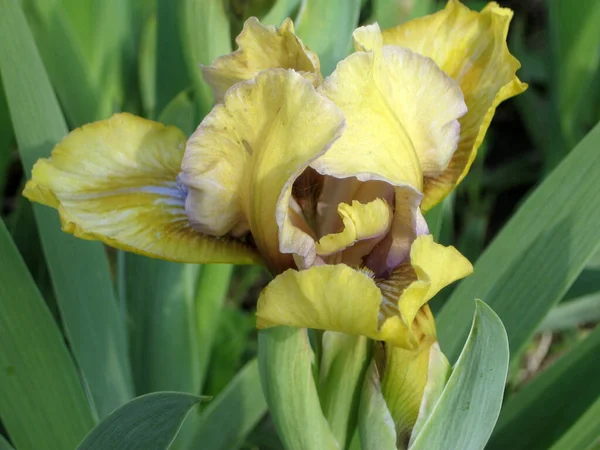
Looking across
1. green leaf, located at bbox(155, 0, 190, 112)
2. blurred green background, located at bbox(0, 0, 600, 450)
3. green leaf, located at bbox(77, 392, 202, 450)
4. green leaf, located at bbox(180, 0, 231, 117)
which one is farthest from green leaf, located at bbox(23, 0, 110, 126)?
green leaf, located at bbox(77, 392, 202, 450)

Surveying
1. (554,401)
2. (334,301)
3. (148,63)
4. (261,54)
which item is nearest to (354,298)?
(334,301)

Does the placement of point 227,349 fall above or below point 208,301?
below

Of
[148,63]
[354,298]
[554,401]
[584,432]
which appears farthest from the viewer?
[148,63]

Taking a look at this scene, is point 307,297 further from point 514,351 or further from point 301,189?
point 514,351

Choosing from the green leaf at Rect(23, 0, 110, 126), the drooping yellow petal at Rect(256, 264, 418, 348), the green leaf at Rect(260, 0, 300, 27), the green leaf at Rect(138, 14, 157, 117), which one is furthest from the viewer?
the green leaf at Rect(138, 14, 157, 117)

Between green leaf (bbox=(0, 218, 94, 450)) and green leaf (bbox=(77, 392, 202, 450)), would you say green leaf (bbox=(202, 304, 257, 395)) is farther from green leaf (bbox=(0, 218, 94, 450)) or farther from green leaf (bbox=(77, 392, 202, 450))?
green leaf (bbox=(77, 392, 202, 450))

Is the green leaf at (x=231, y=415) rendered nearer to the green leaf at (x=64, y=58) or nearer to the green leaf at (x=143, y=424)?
the green leaf at (x=143, y=424)

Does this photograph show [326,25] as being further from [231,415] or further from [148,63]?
[231,415]
